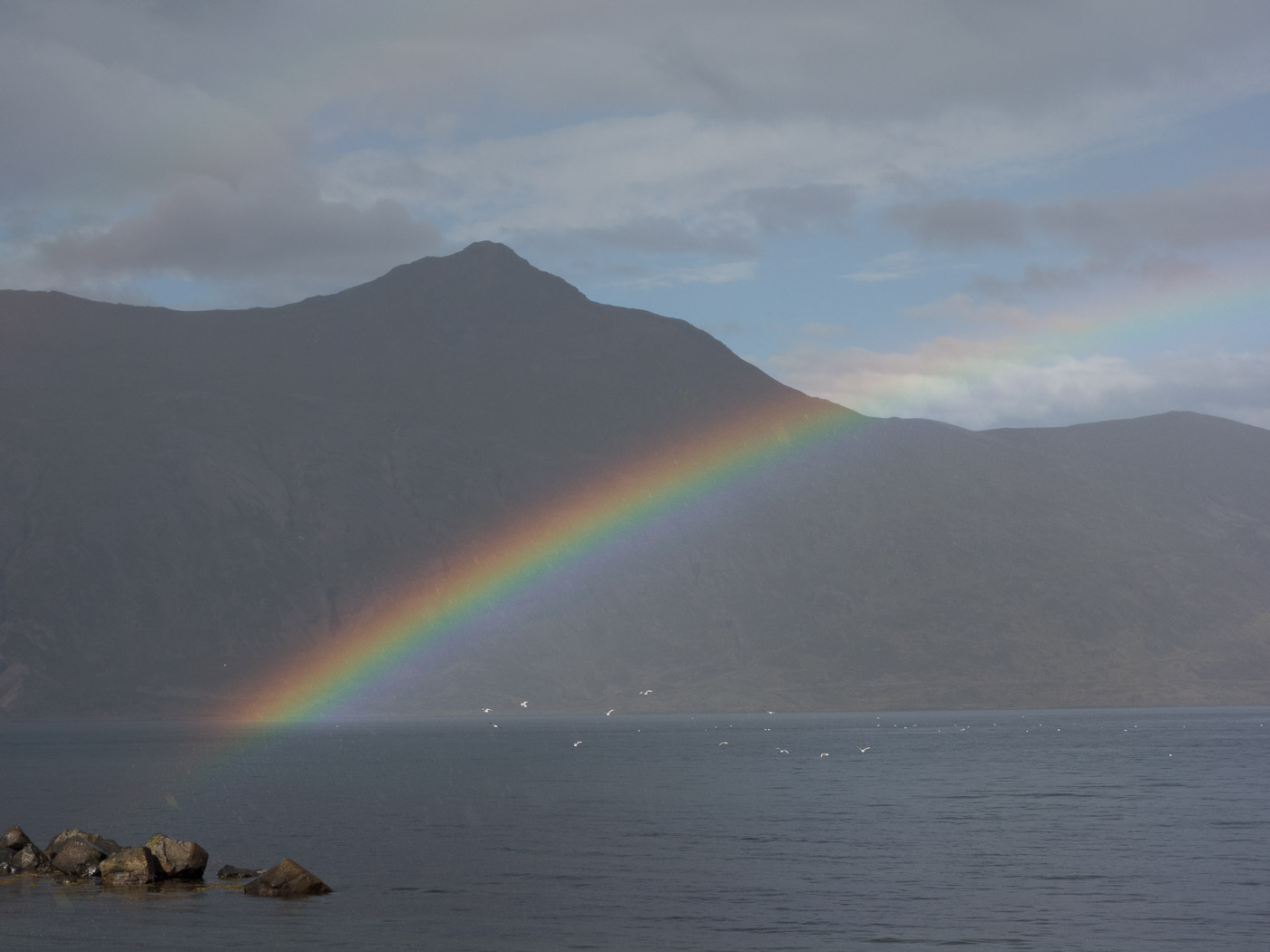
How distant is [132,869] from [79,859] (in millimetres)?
2400

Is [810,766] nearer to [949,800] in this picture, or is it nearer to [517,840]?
[949,800]

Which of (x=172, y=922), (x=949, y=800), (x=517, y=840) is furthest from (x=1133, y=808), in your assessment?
(x=172, y=922)

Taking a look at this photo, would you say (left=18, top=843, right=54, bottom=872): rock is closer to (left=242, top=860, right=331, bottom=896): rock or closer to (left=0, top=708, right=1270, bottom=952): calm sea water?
(left=0, top=708, right=1270, bottom=952): calm sea water

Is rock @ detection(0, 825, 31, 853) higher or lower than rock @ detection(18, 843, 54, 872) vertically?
higher

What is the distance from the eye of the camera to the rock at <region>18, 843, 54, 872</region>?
172 feet

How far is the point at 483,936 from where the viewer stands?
39875 mm

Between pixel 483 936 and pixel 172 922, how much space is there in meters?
9.53

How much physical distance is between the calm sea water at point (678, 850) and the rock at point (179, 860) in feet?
6.34

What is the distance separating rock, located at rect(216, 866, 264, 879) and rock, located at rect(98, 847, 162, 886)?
208 cm

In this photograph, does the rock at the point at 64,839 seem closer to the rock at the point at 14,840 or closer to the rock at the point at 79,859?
the rock at the point at 79,859

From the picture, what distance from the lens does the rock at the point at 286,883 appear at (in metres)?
47.0

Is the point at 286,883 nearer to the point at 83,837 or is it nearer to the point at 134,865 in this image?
the point at 134,865

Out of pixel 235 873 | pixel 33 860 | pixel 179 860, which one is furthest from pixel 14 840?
pixel 235 873

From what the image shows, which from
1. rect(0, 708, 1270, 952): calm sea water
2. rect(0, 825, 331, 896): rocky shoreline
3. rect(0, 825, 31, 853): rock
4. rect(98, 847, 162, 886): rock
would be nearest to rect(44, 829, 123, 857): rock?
rect(0, 825, 331, 896): rocky shoreline
